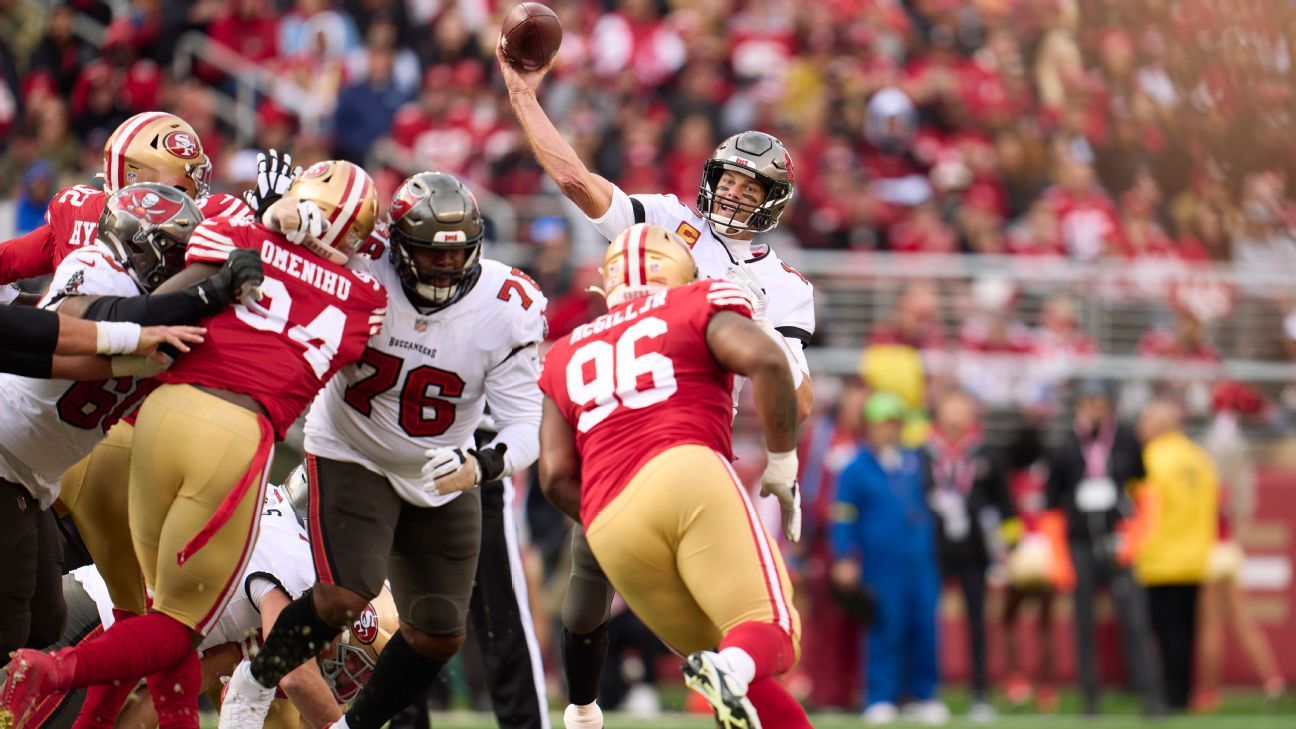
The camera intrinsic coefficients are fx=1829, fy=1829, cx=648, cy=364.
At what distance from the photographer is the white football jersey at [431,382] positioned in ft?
22.0

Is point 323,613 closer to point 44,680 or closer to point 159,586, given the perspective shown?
point 159,586

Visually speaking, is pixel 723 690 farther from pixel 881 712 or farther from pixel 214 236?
pixel 881 712

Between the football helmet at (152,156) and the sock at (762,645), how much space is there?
10.1ft

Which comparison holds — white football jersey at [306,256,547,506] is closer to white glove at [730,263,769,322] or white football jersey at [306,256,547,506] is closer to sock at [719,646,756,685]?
white glove at [730,263,769,322]

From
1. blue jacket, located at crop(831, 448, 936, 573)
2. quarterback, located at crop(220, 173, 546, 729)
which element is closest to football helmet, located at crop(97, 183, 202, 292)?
quarterback, located at crop(220, 173, 546, 729)

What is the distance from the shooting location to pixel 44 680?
595 cm

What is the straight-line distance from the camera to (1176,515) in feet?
44.2

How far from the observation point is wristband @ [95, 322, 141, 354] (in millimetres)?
6082

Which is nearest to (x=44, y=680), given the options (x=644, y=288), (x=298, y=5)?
(x=644, y=288)

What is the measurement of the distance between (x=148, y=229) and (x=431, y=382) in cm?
115

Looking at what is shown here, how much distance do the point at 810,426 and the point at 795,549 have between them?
3.39 feet

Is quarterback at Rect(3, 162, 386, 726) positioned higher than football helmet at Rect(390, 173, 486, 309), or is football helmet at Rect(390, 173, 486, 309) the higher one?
football helmet at Rect(390, 173, 486, 309)

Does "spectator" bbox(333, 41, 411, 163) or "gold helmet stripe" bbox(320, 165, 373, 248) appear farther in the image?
"spectator" bbox(333, 41, 411, 163)

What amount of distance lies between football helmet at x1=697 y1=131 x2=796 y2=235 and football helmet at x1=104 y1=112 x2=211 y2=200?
206cm
